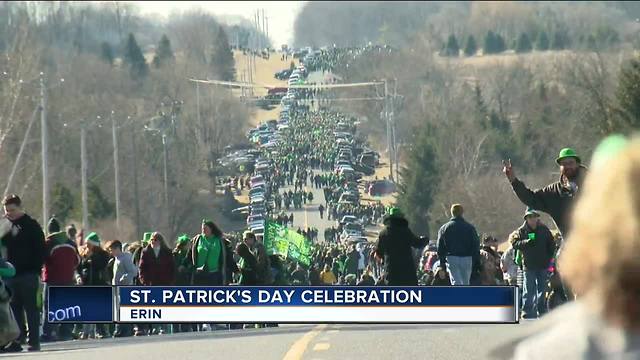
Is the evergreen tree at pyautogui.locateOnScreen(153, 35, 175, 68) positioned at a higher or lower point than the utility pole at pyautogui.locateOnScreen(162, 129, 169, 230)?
higher

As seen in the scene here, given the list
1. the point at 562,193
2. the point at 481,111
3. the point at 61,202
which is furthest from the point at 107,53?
the point at 562,193

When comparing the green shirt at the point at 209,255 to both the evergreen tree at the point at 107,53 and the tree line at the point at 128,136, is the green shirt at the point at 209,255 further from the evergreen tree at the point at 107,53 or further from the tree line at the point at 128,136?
the evergreen tree at the point at 107,53

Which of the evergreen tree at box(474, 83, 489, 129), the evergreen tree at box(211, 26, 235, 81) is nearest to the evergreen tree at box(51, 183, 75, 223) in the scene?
the evergreen tree at box(211, 26, 235, 81)

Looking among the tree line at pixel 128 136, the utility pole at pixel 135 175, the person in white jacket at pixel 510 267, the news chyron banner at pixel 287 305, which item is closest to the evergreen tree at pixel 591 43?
the tree line at pixel 128 136

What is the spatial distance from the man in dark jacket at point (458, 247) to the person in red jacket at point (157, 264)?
128 inches

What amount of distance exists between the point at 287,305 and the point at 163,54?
145990mm

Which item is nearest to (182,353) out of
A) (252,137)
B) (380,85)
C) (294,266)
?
(294,266)

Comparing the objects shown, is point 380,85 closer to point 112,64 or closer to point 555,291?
point 112,64

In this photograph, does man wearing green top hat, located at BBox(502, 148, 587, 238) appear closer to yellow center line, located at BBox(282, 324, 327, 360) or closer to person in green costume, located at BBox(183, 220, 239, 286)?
yellow center line, located at BBox(282, 324, 327, 360)

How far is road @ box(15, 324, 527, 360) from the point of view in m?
14.8

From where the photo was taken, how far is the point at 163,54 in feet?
531

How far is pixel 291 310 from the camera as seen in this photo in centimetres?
1645

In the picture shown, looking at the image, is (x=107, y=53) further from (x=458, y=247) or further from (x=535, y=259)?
(x=458, y=247)

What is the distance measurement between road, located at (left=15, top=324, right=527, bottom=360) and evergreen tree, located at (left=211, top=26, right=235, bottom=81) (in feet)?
321
